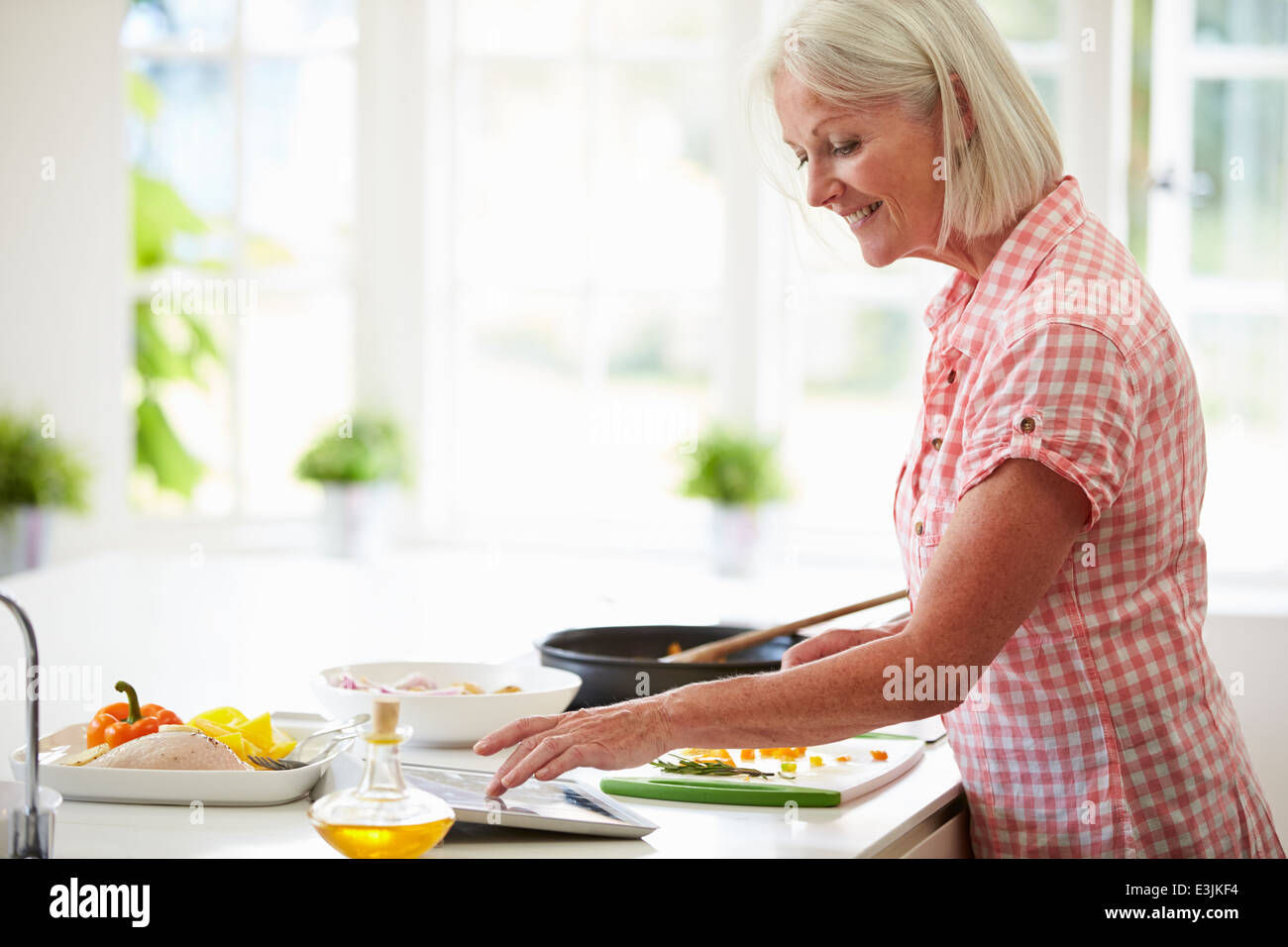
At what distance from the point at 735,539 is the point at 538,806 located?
254cm

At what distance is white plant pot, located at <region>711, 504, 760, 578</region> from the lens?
375cm

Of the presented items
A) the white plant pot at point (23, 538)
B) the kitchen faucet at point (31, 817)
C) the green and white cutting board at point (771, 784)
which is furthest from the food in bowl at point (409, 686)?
the white plant pot at point (23, 538)

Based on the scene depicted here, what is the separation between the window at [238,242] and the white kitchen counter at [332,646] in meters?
0.68

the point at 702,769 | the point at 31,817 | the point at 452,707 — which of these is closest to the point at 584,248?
the point at 452,707

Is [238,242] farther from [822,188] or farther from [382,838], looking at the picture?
[382,838]

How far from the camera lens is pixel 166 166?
416 centimetres

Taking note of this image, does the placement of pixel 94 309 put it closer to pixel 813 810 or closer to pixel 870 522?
pixel 870 522

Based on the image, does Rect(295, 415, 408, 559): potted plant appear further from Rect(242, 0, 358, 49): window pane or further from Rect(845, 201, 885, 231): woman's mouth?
Rect(845, 201, 885, 231): woman's mouth

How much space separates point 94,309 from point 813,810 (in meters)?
3.32

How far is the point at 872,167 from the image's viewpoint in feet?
4.60

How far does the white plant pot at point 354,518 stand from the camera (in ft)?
13.0

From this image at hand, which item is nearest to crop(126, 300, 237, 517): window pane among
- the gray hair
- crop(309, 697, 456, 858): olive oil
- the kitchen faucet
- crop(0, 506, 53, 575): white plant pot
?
crop(0, 506, 53, 575): white plant pot
